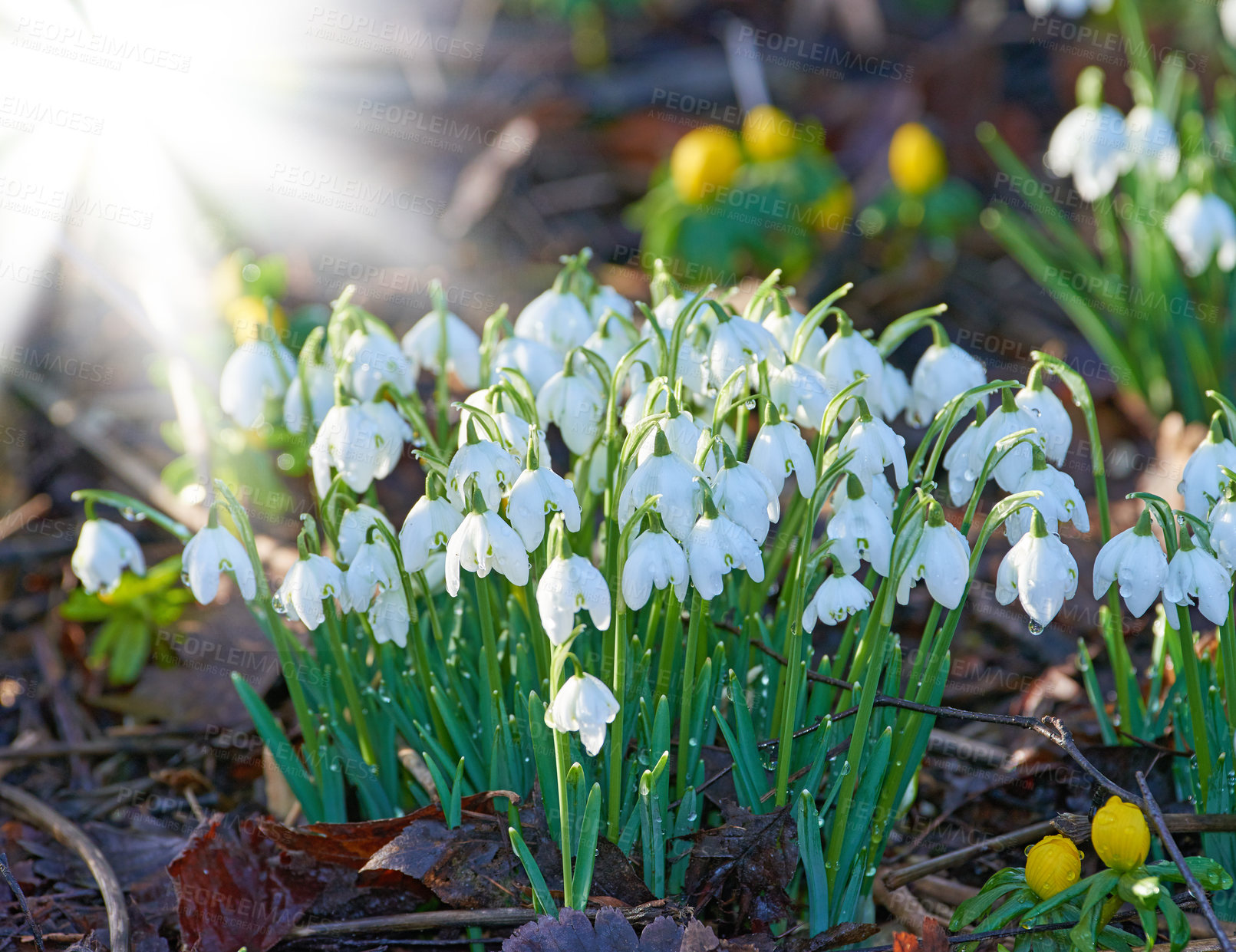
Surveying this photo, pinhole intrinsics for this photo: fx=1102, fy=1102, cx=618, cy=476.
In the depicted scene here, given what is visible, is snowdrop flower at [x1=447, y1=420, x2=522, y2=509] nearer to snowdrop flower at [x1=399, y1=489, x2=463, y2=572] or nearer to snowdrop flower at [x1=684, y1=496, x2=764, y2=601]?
snowdrop flower at [x1=399, y1=489, x2=463, y2=572]

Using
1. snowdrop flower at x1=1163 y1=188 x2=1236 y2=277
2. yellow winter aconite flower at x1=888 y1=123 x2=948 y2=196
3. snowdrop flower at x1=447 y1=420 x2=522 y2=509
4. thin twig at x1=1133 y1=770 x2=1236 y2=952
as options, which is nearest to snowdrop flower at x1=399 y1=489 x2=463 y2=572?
snowdrop flower at x1=447 y1=420 x2=522 y2=509

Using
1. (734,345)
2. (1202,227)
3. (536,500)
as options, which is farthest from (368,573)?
(1202,227)

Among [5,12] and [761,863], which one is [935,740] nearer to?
[761,863]

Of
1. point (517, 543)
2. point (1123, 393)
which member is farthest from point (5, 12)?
point (1123, 393)

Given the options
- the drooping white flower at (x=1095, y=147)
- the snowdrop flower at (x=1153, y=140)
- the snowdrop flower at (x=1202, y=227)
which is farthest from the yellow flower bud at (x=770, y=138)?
the snowdrop flower at (x=1202, y=227)

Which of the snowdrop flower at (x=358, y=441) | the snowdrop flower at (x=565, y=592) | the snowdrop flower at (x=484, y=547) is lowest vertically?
the snowdrop flower at (x=565, y=592)

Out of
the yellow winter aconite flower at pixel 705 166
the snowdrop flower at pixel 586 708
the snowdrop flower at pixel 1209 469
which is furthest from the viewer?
the yellow winter aconite flower at pixel 705 166

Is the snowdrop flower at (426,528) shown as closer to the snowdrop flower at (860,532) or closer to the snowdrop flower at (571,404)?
the snowdrop flower at (571,404)
